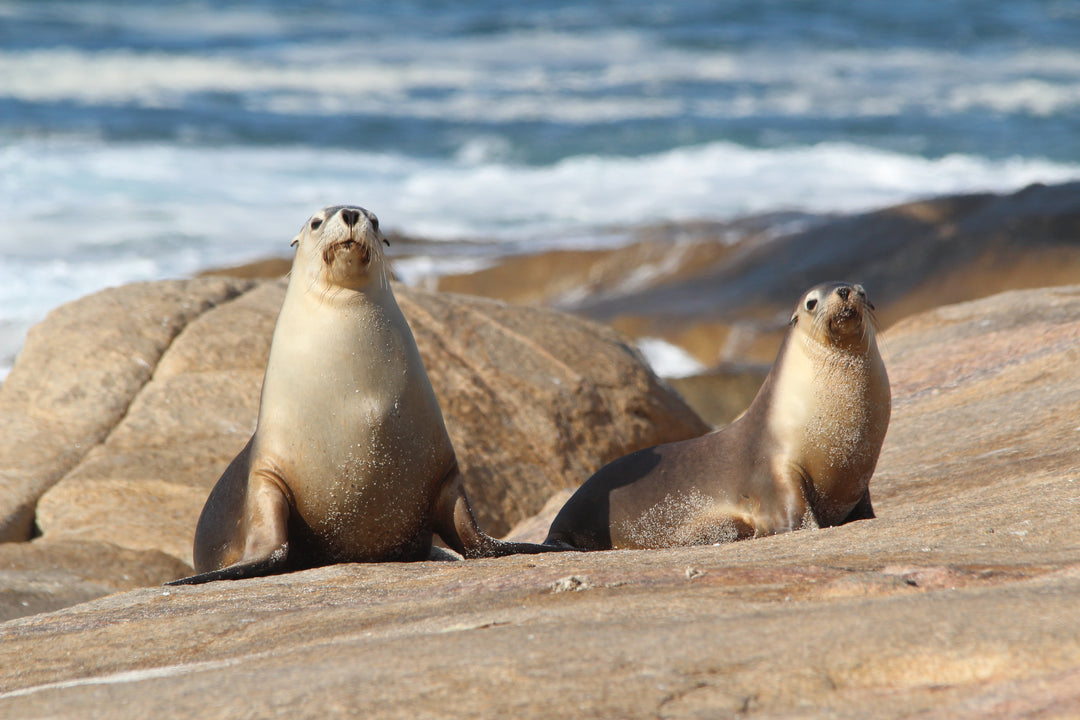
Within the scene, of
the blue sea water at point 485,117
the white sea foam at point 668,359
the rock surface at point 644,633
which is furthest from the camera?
the blue sea water at point 485,117

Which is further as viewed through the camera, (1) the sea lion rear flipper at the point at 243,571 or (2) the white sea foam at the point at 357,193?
(2) the white sea foam at the point at 357,193

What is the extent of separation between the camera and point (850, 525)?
473cm

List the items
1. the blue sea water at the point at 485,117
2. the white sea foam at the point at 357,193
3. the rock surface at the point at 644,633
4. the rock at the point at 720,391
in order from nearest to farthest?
the rock surface at the point at 644,633
the rock at the point at 720,391
the white sea foam at the point at 357,193
the blue sea water at the point at 485,117

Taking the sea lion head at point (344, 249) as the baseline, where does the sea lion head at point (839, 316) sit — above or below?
below

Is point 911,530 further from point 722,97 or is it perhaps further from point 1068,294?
point 722,97

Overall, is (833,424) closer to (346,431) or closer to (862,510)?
(862,510)

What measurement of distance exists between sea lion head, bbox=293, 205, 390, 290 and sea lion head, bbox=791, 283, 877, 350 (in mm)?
1904

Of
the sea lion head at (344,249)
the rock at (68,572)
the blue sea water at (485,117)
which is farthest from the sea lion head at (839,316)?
the blue sea water at (485,117)

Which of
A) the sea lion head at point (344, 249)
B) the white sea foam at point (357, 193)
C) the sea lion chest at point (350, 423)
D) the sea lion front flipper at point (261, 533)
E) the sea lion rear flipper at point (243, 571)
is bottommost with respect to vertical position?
the sea lion rear flipper at point (243, 571)

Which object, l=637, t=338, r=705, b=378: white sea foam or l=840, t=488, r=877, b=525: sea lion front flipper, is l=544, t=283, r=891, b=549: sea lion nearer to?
l=840, t=488, r=877, b=525: sea lion front flipper

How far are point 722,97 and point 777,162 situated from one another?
7479 millimetres

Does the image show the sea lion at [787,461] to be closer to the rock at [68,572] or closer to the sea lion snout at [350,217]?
the sea lion snout at [350,217]

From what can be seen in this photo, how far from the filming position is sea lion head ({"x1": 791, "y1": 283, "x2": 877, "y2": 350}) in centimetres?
553

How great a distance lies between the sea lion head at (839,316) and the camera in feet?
18.1
